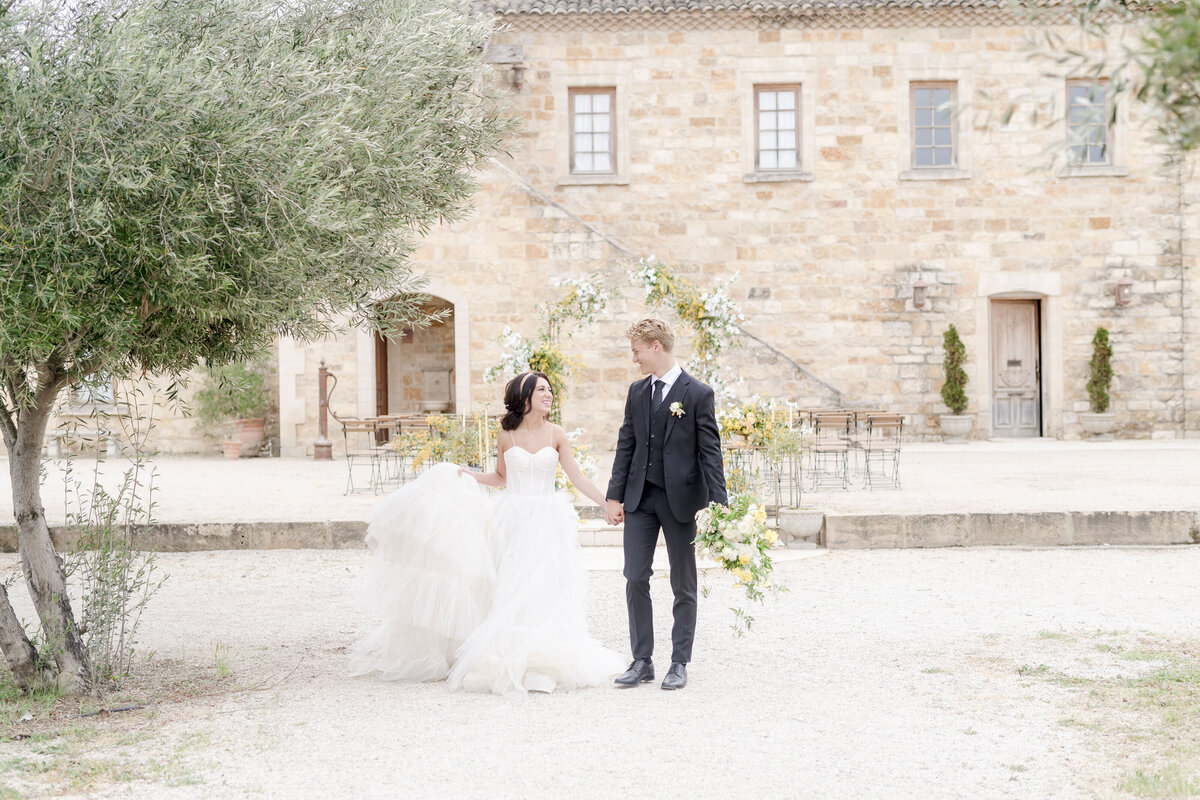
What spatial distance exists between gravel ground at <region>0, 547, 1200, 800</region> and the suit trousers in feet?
0.85

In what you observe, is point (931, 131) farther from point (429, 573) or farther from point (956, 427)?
point (429, 573)

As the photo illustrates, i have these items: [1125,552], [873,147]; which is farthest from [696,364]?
[873,147]

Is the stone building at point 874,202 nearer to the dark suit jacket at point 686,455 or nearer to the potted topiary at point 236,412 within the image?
the potted topiary at point 236,412

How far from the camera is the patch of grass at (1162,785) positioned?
3.62 m

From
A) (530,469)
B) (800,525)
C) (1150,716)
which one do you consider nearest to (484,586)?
(530,469)

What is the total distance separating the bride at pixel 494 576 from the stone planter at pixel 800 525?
13.7ft

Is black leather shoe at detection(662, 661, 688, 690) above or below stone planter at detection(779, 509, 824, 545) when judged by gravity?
below

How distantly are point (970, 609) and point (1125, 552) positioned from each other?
2839 millimetres

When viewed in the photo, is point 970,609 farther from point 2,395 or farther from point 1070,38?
point 1070,38

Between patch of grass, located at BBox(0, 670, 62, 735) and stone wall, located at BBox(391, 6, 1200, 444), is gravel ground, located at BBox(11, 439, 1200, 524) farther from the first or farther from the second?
patch of grass, located at BBox(0, 670, 62, 735)

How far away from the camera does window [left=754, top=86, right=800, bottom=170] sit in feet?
60.1

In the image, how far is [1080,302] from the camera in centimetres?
1817

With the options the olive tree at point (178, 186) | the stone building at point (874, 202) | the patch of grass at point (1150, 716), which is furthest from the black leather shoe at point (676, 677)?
the stone building at point (874, 202)

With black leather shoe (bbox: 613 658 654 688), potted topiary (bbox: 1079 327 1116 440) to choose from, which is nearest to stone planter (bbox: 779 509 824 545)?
black leather shoe (bbox: 613 658 654 688)
